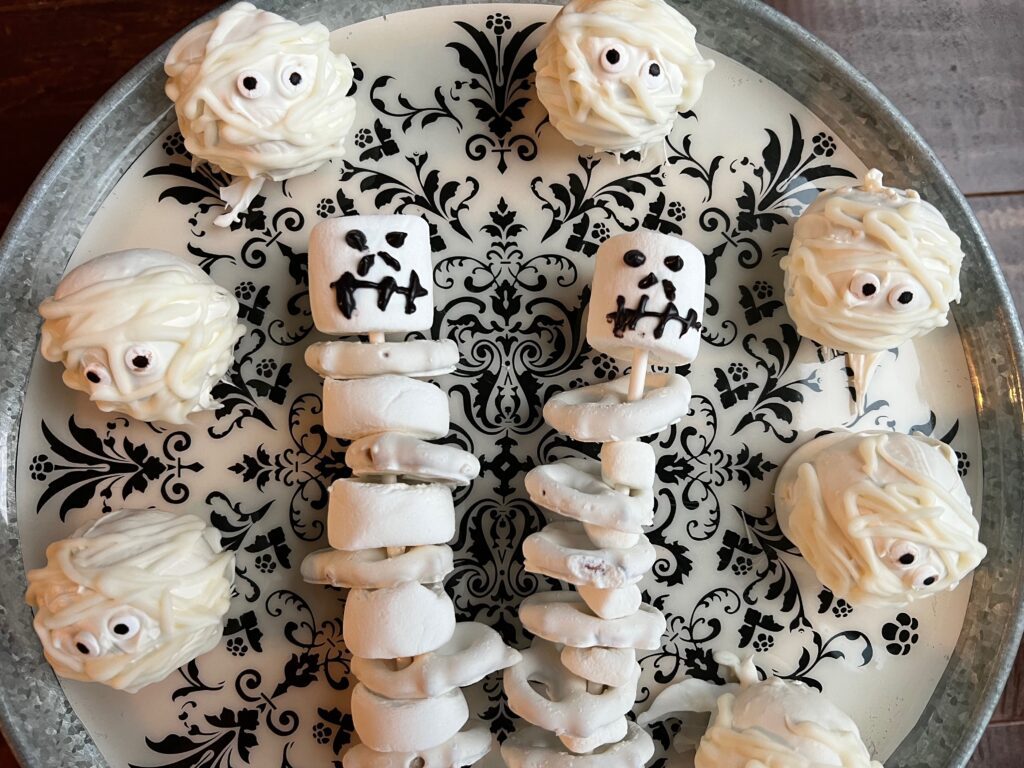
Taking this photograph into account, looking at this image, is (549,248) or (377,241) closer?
(377,241)

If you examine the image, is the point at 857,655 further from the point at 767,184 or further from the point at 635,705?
the point at 767,184

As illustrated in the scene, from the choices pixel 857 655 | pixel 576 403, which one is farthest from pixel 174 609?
pixel 857 655

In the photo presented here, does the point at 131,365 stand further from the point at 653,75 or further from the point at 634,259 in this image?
the point at 653,75

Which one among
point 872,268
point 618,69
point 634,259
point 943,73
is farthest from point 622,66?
point 943,73

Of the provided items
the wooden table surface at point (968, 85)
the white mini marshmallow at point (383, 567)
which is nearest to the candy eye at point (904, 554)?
the wooden table surface at point (968, 85)

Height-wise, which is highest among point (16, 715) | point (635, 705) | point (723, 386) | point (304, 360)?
point (723, 386)

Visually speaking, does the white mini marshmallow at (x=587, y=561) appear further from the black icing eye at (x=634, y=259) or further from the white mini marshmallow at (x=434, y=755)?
the black icing eye at (x=634, y=259)
